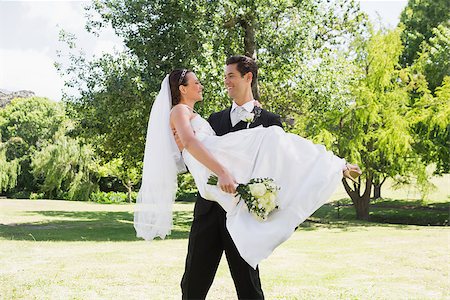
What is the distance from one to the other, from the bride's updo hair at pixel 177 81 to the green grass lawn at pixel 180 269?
3.14 m

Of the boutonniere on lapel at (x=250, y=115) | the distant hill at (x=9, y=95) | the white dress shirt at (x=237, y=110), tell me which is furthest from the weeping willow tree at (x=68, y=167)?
the boutonniere on lapel at (x=250, y=115)

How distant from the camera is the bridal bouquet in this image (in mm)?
3047

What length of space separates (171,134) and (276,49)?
11660mm

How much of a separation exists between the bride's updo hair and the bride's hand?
0.69 metres

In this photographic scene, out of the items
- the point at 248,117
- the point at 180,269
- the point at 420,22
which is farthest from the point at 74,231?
the point at 420,22

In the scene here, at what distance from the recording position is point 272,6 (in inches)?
572

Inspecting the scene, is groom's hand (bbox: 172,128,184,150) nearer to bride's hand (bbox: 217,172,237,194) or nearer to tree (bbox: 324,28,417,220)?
bride's hand (bbox: 217,172,237,194)

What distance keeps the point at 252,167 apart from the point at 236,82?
558 millimetres

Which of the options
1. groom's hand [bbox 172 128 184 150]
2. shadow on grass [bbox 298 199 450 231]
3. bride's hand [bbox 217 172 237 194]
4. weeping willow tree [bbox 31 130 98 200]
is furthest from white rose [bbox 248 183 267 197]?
weeping willow tree [bbox 31 130 98 200]

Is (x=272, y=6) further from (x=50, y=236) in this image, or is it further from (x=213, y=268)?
(x=213, y=268)

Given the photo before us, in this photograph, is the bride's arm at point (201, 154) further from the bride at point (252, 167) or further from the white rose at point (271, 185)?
the white rose at point (271, 185)

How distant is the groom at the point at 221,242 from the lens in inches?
130

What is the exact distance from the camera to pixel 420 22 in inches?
1125

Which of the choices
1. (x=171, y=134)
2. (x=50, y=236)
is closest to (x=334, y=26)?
(x=50, y=236)
